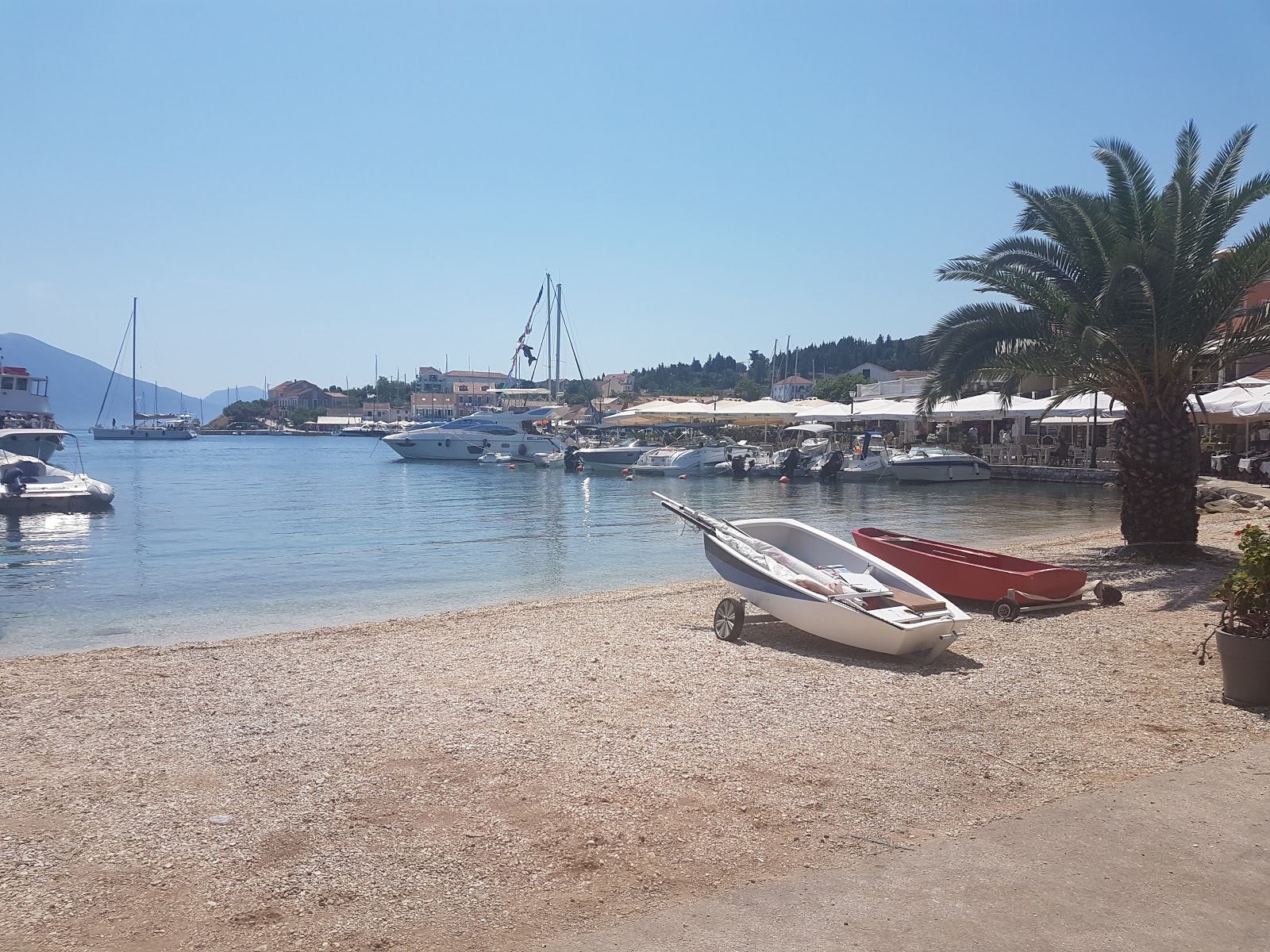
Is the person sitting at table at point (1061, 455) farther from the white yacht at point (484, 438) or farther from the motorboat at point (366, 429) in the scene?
the motorboat at point (366, 429)

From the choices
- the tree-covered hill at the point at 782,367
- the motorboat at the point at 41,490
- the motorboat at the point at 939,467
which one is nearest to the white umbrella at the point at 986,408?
the motorboat at the point at 939,467

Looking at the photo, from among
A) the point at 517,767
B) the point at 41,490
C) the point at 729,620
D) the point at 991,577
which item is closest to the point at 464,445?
the point at 41,490

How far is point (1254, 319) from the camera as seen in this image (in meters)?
12.3

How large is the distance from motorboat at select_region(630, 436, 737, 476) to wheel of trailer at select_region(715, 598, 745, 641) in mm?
35673

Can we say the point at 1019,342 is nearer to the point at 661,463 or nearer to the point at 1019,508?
the point at 1019,508

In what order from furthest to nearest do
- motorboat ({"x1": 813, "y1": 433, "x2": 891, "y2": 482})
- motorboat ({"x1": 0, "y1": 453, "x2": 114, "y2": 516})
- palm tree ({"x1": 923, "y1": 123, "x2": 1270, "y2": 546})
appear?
1. motorboat ({"x1": 813, "y1": 433, "x2": 891, "y2": 482})
2. motorboat ({"x1": 0, "y1": 453, "x2": 114, "y2": 516})
3. palm tree ({"x1": 923, "y1": 123, "x2": 1270, "y2": 546})

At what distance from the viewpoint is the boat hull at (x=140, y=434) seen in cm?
12925

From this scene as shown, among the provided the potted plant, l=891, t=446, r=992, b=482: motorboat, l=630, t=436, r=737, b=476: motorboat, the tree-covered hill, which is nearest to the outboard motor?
l=891, t=446, r=992, b=482: motorboat

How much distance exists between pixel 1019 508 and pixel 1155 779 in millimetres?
24471

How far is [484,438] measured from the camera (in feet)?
202

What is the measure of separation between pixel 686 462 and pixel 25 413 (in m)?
33.7

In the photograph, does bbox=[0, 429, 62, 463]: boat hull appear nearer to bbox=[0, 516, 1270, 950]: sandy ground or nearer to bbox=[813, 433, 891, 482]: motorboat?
bbox=[813, 433, 891, 482]: motorboat

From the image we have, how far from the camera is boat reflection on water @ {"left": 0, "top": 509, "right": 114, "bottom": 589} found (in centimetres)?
1769

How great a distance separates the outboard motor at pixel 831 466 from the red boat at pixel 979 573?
28.4m
